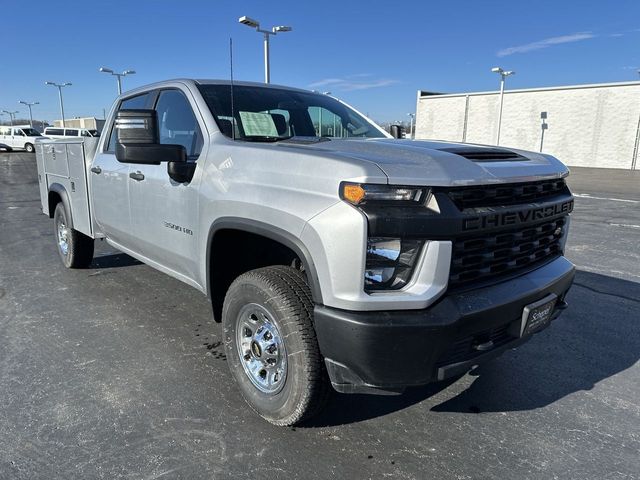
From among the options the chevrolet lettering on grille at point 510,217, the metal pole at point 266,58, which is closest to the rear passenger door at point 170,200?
the chevrolet lettering on grille at point 510,217

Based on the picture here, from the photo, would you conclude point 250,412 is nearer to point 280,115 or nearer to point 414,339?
point 414,339

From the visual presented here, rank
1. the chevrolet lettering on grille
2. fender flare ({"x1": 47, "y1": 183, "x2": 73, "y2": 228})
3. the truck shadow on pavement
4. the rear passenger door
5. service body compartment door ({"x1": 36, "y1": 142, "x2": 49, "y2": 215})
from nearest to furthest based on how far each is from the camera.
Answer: the chevrolet lettering on grille → the truck shadow on pavement → the rear passenger door → fender flare ({"x1": 47, "y1": 183, "x2": 73, "y2": 228}) → service body compartment door ({"x1": 36, "y1": 142, "x2": 49, "y2": 215})

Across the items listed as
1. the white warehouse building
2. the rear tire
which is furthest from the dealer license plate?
the white warehouse building

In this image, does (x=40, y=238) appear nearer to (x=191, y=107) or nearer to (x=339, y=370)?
(x=191, y=107)

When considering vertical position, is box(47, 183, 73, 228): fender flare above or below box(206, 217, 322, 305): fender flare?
below

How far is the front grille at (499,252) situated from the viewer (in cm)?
216

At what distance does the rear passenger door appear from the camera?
3.12m

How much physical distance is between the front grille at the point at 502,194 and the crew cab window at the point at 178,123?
1.75 metres

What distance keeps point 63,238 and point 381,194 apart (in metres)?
5.05

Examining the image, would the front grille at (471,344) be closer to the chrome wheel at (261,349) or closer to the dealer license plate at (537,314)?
the dealer license plate at (537,314)

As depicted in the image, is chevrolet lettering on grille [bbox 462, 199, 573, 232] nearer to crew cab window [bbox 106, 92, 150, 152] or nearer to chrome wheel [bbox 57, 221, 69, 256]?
crew cab window [bbox 106, 92, 150, 152]

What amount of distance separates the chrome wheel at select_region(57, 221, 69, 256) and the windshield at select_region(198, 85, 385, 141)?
325 centimetres

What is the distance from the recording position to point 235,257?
120 inches

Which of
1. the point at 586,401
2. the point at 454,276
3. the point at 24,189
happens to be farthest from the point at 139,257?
the point at 24,189
